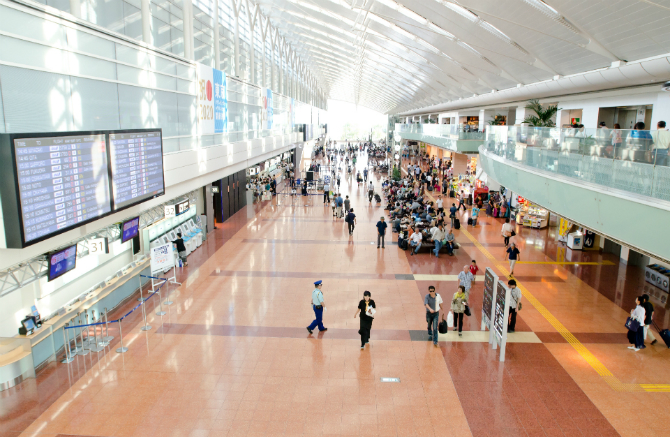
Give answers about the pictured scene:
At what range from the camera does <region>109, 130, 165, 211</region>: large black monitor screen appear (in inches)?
342

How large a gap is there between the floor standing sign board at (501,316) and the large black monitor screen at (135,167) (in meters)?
7.74

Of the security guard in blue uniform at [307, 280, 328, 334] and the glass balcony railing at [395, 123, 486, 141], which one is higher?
the glass balcony railing at [395, 123, 486, 141]

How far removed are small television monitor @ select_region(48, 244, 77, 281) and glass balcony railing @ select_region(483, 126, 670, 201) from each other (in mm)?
10554

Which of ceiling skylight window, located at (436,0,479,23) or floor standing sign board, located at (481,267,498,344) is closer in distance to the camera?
floor standing sign board, located at (481,267,498,344)

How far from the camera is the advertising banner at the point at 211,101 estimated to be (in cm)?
1412

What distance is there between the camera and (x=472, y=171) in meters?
31.9

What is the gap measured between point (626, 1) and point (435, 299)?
8.18 meters

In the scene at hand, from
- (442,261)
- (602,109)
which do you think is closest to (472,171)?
(602,109)

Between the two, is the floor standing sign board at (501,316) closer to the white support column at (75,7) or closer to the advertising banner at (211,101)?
the white support column at (75,7)

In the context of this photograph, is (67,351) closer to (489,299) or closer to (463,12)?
(489,299)

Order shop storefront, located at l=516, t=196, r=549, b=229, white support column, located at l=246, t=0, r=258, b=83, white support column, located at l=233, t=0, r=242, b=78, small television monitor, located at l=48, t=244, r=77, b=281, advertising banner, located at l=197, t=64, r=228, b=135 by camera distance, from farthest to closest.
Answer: white support column, located at l=246, t=0, r=258, b=83
shop storefront, located at l=516, t=196, r=549, b=229
white support column, located at l=233, t=0, r=242, b=78
advertising banner, located at l=197, t=64, r=228, b=135
small television monitor, located at l=48, t=244, r=77, b=281

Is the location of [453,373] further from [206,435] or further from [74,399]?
[74,399]

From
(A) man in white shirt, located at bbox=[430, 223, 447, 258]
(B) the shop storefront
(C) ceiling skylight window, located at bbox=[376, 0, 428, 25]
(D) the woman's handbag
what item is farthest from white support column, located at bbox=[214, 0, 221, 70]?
(D) the woman's handbag

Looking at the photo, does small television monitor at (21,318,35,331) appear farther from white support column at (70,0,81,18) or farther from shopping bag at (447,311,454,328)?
shopping bag at (447,311,454,328)
